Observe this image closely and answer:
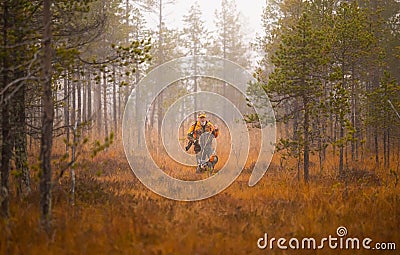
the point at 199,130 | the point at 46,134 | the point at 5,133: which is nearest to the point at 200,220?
the point at 46,134

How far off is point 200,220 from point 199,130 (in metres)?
7.79

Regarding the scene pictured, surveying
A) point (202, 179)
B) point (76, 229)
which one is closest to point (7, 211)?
point (76, 229)

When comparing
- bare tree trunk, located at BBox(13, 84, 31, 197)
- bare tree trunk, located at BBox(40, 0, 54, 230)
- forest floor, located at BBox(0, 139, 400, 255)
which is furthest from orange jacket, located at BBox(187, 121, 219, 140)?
bare tree trunk, located at BBox(40, 0, 54, 230)

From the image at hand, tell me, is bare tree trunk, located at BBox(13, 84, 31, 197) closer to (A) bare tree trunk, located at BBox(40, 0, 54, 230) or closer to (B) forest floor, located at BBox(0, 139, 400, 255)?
(B) forest floor, located at BBox(0, 139, 400, 255)

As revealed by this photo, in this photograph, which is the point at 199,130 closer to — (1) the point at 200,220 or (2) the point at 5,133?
(1) the point at 200,220

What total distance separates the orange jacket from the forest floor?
11.9ft

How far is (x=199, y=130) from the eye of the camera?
1481 centimetres

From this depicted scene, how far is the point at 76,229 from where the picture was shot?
606 cm

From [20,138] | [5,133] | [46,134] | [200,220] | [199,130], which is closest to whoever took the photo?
[46,134]

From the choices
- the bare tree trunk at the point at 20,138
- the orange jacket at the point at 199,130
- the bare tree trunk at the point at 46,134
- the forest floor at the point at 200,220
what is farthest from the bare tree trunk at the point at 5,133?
the orange jacket at the point at 199,130

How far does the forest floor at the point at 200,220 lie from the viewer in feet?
18.4

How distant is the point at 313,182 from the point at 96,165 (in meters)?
7.57

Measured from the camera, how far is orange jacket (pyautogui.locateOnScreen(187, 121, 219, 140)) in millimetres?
14641

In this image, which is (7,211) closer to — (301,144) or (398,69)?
(301,144)
